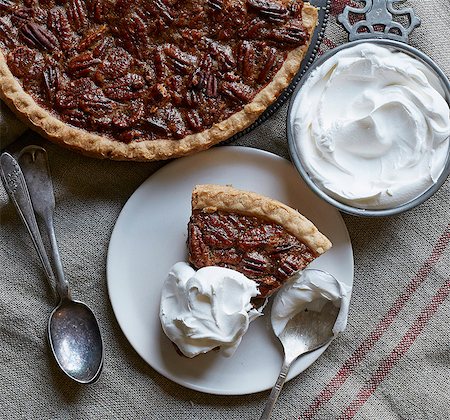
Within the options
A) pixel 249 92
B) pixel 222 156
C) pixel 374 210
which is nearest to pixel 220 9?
pixel 249 92

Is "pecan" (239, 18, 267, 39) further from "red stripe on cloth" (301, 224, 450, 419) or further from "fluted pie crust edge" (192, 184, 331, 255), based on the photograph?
"red stripe on cloth" (301, 224, 450, 419)

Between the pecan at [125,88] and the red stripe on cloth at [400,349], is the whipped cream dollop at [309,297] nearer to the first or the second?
the red stripe on cloth at [400,349]

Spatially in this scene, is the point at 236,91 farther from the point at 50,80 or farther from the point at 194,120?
the point at 50,80

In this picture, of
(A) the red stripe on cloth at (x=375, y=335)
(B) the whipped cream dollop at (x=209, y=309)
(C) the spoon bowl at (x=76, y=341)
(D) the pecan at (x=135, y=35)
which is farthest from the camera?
(A) the red stripe on cloth at (x=375, y=335)

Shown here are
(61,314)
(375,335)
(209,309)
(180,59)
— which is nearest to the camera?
(209,309)

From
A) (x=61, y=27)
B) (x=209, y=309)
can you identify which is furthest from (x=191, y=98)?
(x=209, y=309)

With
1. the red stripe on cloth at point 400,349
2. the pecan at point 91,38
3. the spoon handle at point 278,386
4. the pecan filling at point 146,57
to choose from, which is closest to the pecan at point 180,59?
the pecan filling at point 146,57

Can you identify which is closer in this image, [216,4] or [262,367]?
[216,4]

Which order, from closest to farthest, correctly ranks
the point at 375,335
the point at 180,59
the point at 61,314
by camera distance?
the point at 180,59 → the point at 61,314 → the point at 375,335
